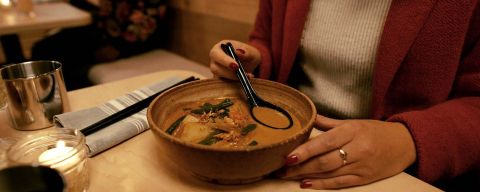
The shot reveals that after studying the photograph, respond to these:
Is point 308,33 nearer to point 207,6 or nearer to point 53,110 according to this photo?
point 53,110

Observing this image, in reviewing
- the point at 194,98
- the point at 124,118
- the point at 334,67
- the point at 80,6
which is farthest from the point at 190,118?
the point at 80,6

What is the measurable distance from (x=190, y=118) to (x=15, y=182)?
14.8 inches

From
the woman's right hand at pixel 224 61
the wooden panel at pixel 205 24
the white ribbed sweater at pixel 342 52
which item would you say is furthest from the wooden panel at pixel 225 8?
the woman's right hand at pixel 224 61

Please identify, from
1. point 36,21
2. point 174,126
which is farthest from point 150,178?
point 36,21

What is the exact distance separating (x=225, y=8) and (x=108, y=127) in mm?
1654

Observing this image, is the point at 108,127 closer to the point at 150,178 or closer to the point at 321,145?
the point at 150,178

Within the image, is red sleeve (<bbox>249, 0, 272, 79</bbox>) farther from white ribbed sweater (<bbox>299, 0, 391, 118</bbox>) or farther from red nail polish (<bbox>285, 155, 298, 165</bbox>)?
red nail polish (<bbox>285, 155, 298, 165</bbox>)

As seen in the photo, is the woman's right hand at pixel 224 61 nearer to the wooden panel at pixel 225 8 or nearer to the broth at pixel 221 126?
the broth at pixel 221 126

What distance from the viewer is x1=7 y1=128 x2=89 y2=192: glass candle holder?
2.05ft

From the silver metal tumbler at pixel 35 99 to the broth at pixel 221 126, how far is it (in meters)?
0.32

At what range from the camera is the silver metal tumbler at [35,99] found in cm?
83

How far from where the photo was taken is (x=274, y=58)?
1.35 m

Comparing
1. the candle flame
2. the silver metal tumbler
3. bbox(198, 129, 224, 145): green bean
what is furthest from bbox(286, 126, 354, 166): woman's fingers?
the candle flame

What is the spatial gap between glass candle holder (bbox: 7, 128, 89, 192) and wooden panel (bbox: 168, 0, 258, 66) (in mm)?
1569
